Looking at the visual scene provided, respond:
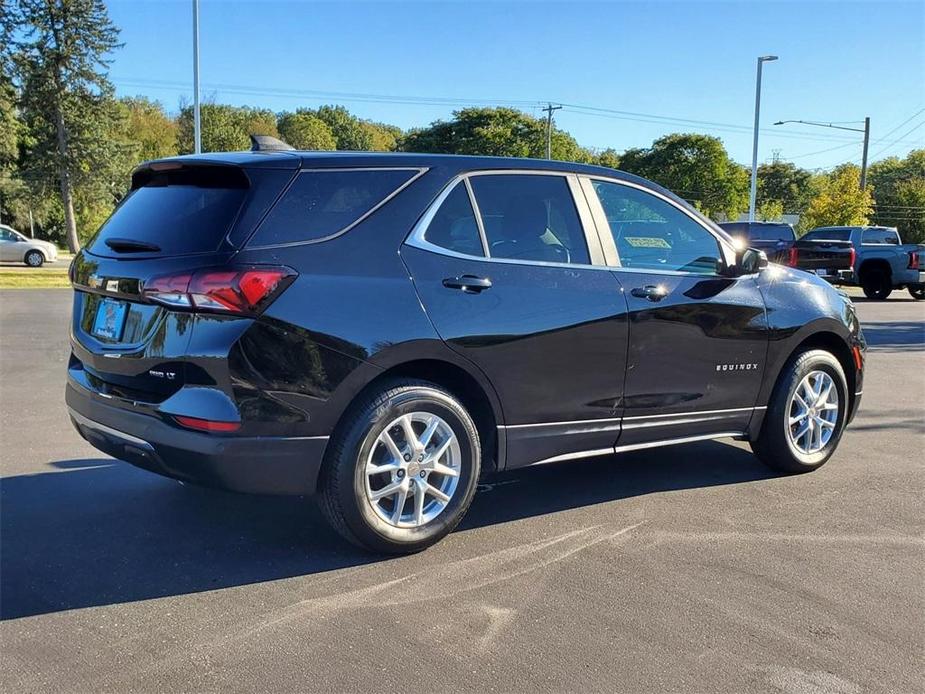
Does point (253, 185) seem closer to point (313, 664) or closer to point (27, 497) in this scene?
point (313, 664)

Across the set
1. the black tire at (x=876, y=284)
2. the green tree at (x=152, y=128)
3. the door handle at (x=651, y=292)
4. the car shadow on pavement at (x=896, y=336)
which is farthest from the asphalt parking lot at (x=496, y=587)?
the green tree at (x=152, y=128)

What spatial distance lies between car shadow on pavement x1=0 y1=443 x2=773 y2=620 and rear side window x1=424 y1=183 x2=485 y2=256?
145 cm

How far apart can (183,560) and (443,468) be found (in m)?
1.24

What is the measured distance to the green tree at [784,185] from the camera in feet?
333

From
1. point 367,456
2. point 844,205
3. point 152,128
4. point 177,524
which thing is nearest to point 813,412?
point 367,456

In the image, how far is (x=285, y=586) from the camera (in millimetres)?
3451

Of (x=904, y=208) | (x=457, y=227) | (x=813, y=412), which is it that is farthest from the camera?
(x=904, y=208)

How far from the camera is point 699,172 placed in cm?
9019

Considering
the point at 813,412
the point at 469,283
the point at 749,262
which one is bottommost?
the point at 813,412

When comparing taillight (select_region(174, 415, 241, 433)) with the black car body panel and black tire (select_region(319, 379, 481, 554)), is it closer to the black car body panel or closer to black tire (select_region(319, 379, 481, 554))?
the black car body panel

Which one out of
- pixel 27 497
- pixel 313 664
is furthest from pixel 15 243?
pixel 313 664

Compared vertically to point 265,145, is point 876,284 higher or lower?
lower

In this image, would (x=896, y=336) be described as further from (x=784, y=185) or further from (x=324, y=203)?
(x=784, y=185)

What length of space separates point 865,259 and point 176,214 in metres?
21.5
